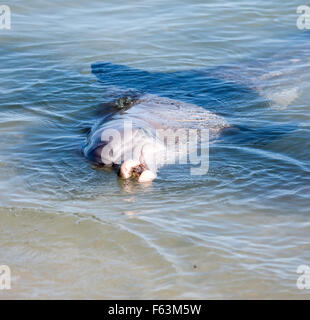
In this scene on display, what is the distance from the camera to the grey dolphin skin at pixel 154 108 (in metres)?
6.39

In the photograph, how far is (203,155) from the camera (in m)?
6.70

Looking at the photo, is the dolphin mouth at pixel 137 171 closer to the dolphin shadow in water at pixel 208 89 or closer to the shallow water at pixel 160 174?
the shallow water at pixel 160 174

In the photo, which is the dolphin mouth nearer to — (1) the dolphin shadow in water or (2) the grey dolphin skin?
(2) the grey dolphin skin

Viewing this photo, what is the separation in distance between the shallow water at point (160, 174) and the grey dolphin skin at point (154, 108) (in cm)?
5

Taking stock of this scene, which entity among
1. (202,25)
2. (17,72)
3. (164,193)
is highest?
(202,25)

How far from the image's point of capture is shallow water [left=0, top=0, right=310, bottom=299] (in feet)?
14.8

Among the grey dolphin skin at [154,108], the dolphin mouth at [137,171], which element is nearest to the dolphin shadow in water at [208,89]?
the grey dolphin skin at [154,108]

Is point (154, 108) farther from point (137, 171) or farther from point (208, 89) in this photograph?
point (137, 171)

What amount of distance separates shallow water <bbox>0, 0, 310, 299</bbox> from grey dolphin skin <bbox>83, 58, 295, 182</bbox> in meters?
0.05

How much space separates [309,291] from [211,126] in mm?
3612

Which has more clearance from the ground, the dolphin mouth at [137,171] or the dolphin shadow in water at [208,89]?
the dolphin shadow in water at [208,89]

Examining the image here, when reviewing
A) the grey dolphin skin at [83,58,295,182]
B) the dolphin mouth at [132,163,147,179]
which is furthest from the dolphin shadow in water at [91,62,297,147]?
the dolphin mouth at [132,163,147,179]
